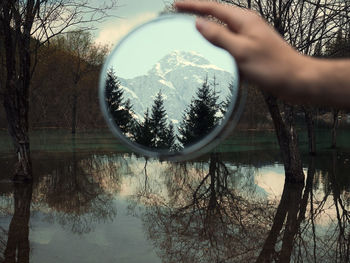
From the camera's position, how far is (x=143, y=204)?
9.77m

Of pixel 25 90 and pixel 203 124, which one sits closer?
pixel 203 124

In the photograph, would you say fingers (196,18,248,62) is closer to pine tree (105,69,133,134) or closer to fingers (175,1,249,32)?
fingers (175,1,249,32)

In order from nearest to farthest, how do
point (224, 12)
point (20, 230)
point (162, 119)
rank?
point (224, 12) → point (162, 119) → point (20, 230)

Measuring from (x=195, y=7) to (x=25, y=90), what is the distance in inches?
470

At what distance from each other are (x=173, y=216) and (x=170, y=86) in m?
7.18

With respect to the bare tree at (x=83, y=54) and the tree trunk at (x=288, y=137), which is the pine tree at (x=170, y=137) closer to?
the tree trunk at (x=288, y=137)

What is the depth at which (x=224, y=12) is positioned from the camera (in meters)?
0.60

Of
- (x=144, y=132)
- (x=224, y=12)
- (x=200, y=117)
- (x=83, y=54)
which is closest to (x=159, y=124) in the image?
(x=144, y=132)

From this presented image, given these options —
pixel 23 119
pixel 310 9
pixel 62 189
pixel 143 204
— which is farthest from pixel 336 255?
pixel 310 9

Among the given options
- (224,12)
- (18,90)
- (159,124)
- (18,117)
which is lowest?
(159,124)

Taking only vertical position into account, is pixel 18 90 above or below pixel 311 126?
above

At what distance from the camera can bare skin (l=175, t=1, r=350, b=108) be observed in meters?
0.48

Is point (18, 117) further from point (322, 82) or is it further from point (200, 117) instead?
point (322, 82)

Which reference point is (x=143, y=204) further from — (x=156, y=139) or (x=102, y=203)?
(x=156, y=139)
